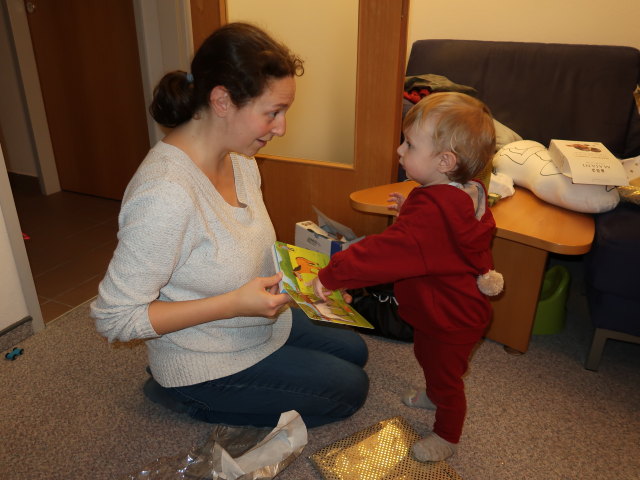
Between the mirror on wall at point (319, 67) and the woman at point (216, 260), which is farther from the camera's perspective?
the mirror on wall at point (319, 67)

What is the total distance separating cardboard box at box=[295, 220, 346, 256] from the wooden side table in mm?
196

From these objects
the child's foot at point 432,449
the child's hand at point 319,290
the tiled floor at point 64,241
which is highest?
the child's hand at point 319,290

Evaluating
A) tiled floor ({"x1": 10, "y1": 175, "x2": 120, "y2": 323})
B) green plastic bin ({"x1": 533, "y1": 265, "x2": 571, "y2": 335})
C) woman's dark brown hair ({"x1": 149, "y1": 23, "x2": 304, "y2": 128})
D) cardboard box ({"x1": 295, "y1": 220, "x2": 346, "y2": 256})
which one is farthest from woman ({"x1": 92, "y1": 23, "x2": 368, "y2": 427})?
tiled floor ({"x1": 10, "y1": 175, "x2": 120, "y2": 323})

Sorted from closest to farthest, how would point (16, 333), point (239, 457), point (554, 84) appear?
point (239, 457)
point (16, 333)
point (554, 84)

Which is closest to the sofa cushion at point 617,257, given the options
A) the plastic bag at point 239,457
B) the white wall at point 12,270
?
the plastic bag at point 239,457

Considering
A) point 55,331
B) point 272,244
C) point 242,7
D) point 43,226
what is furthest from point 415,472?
point 43,226

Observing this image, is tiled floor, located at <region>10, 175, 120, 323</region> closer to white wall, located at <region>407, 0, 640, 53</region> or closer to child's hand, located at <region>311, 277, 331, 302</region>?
child's hand, located at <region>311, 277, 331, 302</region>

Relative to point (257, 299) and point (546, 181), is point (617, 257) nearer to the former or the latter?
point (546, 181)

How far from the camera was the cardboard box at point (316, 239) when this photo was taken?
1904mm

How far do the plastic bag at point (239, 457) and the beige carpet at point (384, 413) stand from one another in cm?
4

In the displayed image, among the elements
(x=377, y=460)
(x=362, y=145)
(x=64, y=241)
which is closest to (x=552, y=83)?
(x=362, y=145)

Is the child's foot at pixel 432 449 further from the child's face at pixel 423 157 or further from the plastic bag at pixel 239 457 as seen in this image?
the child's face at pixel 423 157

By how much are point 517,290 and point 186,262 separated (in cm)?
112

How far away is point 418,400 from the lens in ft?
4.85
